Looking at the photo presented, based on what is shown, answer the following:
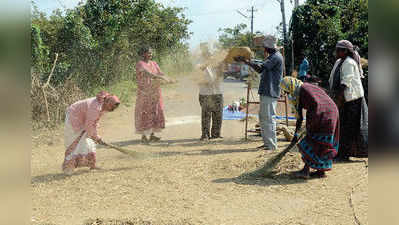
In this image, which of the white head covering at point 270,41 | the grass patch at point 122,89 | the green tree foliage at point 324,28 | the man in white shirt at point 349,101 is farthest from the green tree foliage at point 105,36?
the green tree foliage at point 324,28

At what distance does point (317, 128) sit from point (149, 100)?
359 cm

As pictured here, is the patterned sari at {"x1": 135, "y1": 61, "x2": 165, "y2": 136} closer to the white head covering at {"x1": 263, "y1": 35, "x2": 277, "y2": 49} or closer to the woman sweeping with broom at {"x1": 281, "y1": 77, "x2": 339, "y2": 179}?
the white head covering at {"x1": 263, "y1": 35, "x2": 277, "y2": 49}

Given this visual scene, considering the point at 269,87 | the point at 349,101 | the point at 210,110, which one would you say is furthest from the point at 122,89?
the point at 349,101

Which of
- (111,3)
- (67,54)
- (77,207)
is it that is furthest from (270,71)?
(67,54)

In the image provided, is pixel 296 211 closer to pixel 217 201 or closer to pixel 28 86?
pixel 217 201

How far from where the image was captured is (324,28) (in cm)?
1280

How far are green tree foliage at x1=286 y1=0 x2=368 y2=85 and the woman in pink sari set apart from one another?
Result: 23.7ft

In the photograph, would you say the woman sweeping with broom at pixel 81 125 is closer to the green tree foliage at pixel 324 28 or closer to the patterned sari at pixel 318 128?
the patterned sari at pixel 318 128

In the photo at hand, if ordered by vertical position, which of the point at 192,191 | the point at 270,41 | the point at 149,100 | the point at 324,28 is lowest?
the point at 192,191

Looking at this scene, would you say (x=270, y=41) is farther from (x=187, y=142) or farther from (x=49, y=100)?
(x=49, y=100)

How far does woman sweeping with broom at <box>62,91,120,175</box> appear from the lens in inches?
186

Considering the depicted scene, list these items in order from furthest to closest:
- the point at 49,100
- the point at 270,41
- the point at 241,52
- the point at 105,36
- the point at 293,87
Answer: the point at 105,36 < the point at 49,100 < the point at 241,52 < the point at 270,41 < the point at 293,87

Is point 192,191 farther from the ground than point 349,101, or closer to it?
closer to it

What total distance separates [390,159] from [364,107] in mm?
4477
